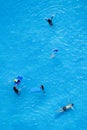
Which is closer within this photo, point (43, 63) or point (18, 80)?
point (18, 80)

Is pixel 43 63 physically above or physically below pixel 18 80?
above

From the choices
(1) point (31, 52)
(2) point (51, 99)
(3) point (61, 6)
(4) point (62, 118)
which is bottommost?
(4) point (62, 118)

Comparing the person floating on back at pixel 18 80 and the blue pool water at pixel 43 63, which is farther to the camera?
the person floating on back at pixel 18 80

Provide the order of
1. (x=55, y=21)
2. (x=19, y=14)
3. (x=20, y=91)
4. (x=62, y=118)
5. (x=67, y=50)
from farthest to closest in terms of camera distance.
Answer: (x=19, y=14) → (x=55, y=21) → (x=67, y=50) → (x=20, y=91) → (x=62, y=118)

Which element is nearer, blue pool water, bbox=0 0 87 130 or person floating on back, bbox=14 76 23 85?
blue pool water, bbox=0 0 87 130

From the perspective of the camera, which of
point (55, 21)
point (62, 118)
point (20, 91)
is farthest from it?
point (55, 21)

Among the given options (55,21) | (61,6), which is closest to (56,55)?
(55,21)

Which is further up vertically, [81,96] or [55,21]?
[55,21]

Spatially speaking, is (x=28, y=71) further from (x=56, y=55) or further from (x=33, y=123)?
(x=33, y=123)
